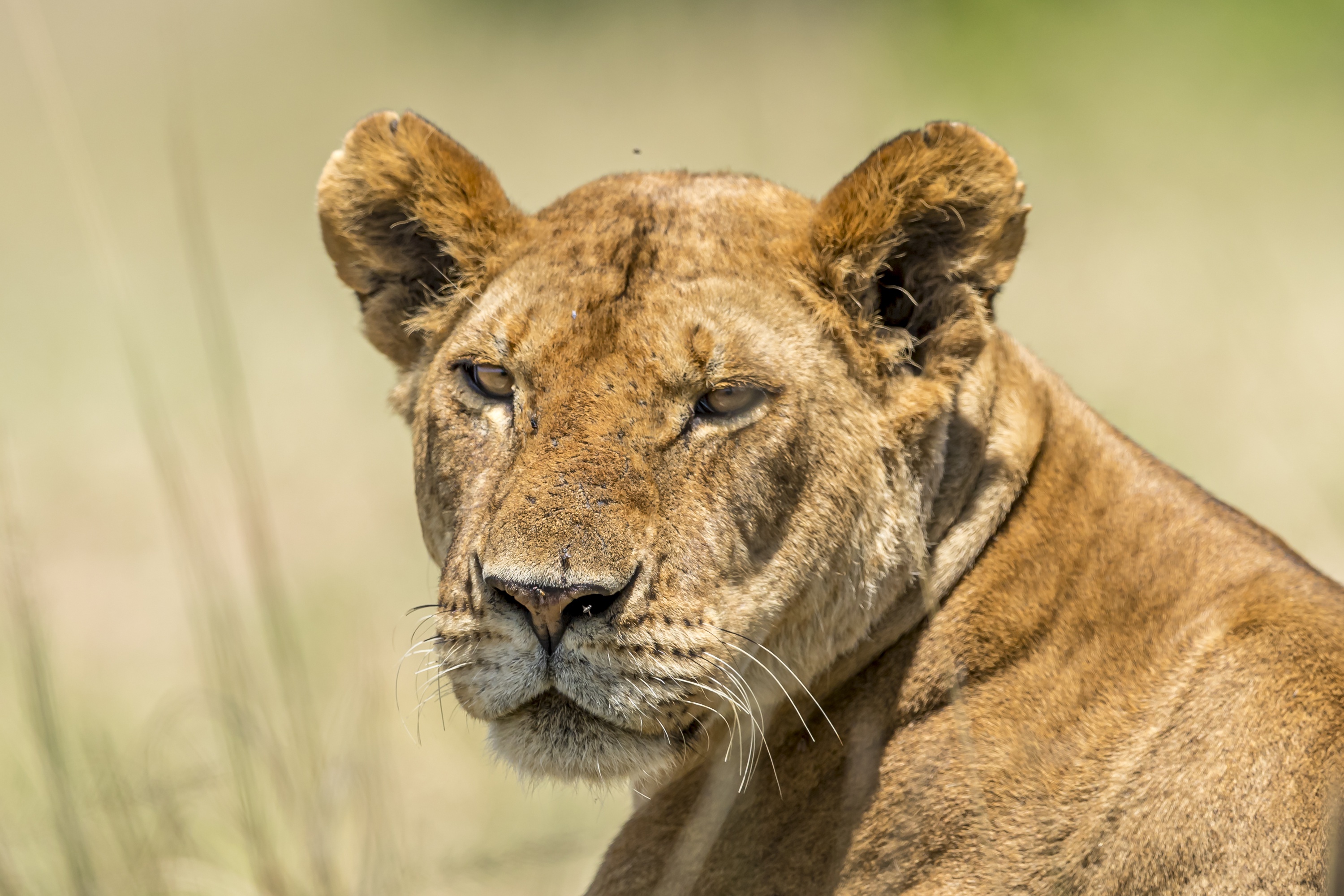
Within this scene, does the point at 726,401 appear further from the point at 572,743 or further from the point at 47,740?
the point at 47,740

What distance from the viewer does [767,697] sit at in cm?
319

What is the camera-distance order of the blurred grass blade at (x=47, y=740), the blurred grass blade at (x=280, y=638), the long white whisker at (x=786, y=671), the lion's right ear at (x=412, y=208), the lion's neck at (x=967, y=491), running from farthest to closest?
the blurred grass blade at (x=280, y=638), the lion's right ear at (x=412, y=208), the blurred grass blade at (x=47, y=740), the lion's neck at (x=967, y=491), the long white whisker at (x=786, y=671)

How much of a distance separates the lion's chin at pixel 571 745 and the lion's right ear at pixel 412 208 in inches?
48.3

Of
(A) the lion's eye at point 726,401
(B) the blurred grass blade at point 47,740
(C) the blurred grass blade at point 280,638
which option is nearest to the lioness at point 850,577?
(A) the lion's eye at point 726,401

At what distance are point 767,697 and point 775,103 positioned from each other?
1575cm

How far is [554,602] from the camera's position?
2.73 m

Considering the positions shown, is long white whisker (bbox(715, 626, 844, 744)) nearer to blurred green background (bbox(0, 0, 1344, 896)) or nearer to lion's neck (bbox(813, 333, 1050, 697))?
lion's neck (bbox(813, 333, 1050, 697))

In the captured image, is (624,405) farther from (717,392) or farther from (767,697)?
(767,697)

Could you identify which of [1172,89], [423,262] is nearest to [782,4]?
[1172,89]

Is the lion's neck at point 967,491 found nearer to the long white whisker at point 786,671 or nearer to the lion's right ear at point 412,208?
the long white whisker at point 786,671

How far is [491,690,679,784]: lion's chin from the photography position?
290 centimetres

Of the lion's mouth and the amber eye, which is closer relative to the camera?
the lion's mouth

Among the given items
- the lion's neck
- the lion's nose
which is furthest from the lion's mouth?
the lion's neck

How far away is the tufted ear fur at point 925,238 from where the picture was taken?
313 cm
